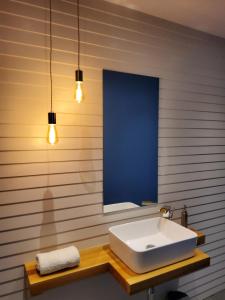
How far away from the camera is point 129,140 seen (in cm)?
196

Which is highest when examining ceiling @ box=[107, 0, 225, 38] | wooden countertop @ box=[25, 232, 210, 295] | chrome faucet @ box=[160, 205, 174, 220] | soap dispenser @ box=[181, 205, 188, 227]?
ceiling @ box=[107, 0, 225, 38]

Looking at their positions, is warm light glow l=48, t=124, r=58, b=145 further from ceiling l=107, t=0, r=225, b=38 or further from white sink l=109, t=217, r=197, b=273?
ceiling l=107, t=0, r=225, b=38

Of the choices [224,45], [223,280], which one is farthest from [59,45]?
[223,280]

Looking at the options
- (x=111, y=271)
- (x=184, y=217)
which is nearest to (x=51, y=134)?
(x=111, y=271)

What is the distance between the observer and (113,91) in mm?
1855

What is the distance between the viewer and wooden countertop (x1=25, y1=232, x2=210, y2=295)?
1.41m

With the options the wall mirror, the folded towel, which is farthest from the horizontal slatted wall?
the folded towel

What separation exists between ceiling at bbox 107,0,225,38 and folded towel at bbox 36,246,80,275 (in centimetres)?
182

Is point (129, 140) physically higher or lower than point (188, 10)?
lower

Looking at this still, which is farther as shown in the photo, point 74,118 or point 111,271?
point 74,118

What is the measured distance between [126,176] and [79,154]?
18.4 inches

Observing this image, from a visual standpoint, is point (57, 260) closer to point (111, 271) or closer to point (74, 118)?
point (111, 271)

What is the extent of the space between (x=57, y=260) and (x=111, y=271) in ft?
1.25

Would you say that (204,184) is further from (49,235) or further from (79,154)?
(49,235)
